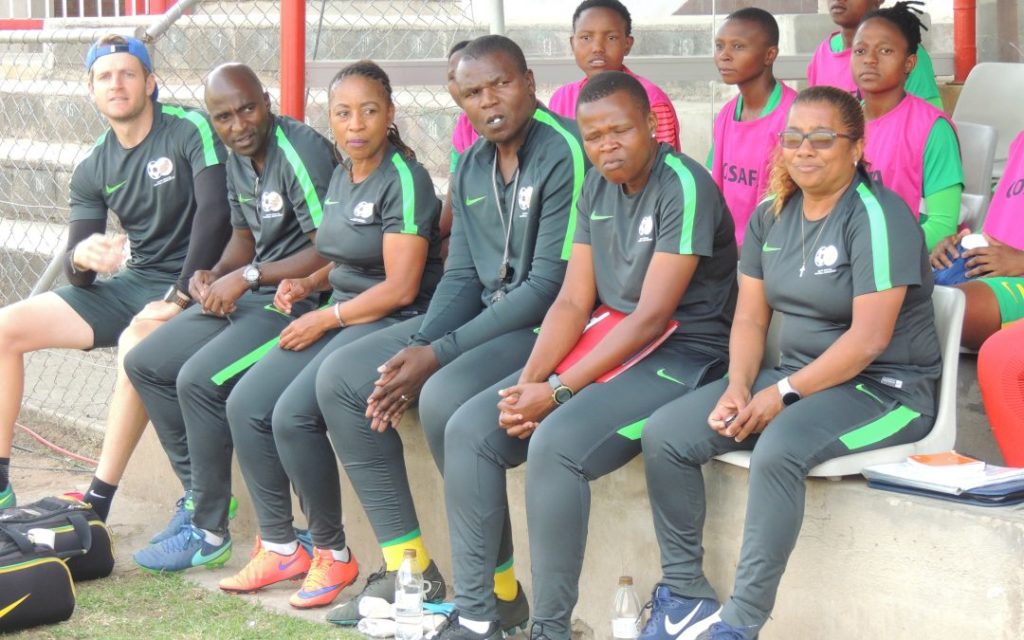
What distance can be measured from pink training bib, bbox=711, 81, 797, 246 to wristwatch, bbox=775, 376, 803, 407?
4.62ft

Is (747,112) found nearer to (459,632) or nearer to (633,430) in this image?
(633,430)

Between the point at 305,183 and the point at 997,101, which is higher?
the point at 997,101

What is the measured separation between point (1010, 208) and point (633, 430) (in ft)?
4.94

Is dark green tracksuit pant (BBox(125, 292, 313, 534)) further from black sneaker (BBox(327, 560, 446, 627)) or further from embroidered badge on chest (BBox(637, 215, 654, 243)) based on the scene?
embroidered badge on chest (BBox(637, 215, 654, 243))

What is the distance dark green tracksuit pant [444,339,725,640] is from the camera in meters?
3.57

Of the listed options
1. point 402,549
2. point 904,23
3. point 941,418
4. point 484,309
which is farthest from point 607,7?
point 941,418

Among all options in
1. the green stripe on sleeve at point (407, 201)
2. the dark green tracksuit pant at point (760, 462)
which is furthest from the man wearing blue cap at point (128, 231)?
the dark green tracksuit pant at point (760, 462)

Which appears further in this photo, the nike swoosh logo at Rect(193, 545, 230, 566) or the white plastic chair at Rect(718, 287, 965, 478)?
the nike swoosh logo at Rect(193, 545, 230, 566)

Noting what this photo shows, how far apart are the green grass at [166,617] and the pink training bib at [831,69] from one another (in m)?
2.89

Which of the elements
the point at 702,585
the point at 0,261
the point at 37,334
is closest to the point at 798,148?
the point at 702,585

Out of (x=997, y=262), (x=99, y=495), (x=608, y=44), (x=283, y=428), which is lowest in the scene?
(x=99, y=495)

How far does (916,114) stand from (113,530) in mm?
3327

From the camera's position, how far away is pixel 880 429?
3.42m

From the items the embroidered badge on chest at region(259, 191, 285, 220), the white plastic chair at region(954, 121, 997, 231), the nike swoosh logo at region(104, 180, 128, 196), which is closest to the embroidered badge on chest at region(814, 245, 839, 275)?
the white plastic chair at region(954, 121, 997, 231)
